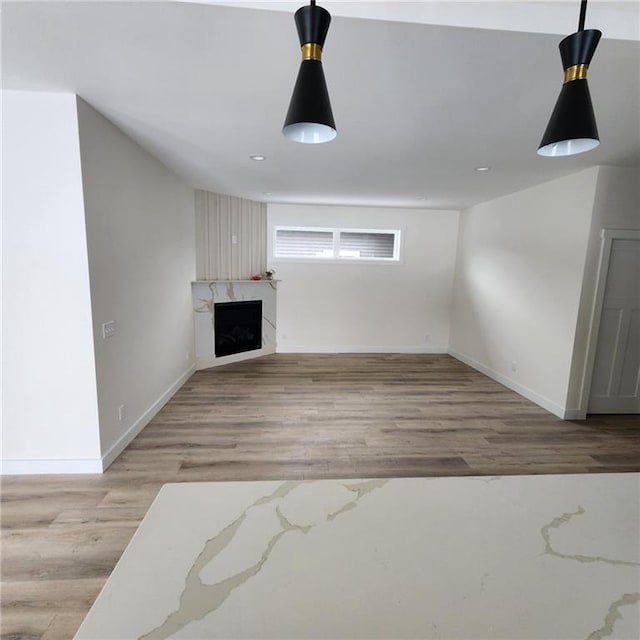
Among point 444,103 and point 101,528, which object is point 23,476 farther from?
point 444,103

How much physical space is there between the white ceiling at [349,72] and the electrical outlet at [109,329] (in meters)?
1.45

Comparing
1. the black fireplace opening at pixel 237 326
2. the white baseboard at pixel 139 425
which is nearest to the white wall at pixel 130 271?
the white baseboard at pixel 139 425

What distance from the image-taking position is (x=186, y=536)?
2.35ft

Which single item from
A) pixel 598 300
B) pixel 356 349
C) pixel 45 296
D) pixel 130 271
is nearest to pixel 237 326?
pixel 356 349

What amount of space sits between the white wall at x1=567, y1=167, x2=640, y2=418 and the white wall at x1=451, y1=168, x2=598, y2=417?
0.06 meters

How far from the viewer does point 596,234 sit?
3.17m

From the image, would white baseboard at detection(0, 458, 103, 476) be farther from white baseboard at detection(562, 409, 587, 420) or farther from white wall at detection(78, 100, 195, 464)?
white baseboard at detection(562, 409, 587, 420)

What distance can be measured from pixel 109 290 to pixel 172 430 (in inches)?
54.4

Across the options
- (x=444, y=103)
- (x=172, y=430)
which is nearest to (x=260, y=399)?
(x=172, y=430)

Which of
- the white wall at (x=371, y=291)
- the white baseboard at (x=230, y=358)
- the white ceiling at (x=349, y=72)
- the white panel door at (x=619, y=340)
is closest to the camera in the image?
the white ceiling at (x=349, y=72)

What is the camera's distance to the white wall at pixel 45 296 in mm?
2039

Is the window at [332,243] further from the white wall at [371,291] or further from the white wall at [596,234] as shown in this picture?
the white wall at [596,234]

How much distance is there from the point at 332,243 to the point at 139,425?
3974 mm

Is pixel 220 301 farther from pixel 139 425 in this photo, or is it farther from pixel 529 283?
pixel 529 283
